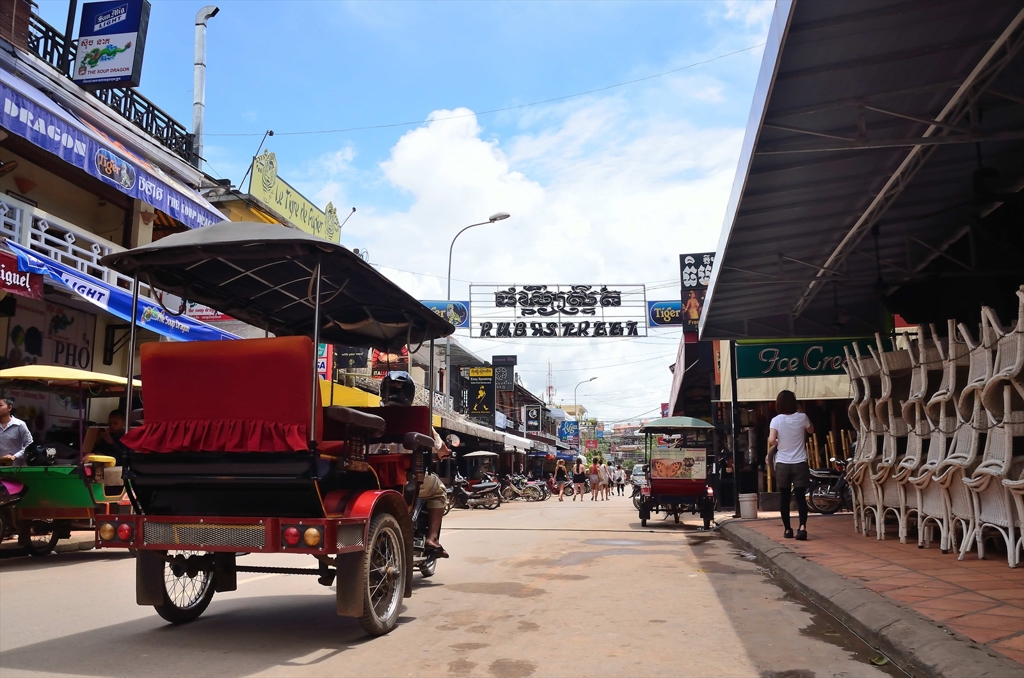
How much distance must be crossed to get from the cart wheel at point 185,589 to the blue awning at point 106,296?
4.85 metres

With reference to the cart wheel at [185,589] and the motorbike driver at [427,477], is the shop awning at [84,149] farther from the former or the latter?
the cart wheel at [185,589]

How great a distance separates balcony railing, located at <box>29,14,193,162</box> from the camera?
634 inches

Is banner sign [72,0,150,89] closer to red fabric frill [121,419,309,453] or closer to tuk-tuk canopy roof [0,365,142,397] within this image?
tuk-tuk canopy roof [0,365,142,397]

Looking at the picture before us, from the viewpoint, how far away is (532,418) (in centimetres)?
6056

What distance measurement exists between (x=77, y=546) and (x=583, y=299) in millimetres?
20440

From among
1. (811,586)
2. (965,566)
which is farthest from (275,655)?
(965,566)

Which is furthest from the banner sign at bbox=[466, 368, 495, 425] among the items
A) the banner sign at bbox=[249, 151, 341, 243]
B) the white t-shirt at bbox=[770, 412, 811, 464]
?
the white t-shirt at bbox=[770, 412, 811, 464]

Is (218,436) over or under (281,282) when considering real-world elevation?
under

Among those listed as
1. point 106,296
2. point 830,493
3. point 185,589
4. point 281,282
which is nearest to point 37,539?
point 106,296

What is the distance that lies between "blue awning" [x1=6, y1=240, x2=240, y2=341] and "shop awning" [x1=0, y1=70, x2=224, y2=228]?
5.13 ft

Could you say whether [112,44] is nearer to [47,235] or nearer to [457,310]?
[47,235]

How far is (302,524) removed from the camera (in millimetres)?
4734

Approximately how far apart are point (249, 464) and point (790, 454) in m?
7.01

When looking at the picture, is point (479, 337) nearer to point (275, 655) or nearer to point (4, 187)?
point (4, 187)
